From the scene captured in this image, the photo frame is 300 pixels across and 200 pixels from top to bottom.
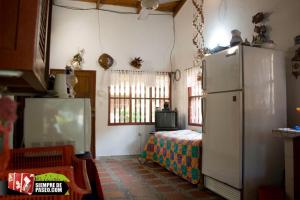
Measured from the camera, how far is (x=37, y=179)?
2.02 feet

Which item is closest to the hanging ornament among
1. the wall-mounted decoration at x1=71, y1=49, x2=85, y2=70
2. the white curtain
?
the white curtain

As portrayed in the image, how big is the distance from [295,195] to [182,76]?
3.78m

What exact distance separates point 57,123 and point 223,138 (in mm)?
1868

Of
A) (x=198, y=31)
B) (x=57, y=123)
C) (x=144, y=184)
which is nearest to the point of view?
(x=57, y=123)

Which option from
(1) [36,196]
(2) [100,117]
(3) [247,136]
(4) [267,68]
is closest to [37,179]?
(1) [36,196]

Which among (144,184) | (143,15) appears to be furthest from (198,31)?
(144,184)

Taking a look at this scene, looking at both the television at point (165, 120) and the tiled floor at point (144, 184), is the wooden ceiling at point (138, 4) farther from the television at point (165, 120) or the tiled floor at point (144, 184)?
the tiled floor at point (144, 184)

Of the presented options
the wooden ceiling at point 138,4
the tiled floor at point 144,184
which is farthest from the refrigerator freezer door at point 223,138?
the wooden ceiling at point 138,4

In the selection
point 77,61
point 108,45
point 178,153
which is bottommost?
point 178,153

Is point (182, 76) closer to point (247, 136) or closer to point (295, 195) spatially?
point (247, 136)

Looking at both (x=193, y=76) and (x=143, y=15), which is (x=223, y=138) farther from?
(x=143, y=15)

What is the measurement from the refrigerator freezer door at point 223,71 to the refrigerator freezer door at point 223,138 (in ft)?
0.30

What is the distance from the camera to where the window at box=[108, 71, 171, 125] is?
5.68m

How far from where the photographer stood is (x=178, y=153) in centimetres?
383
